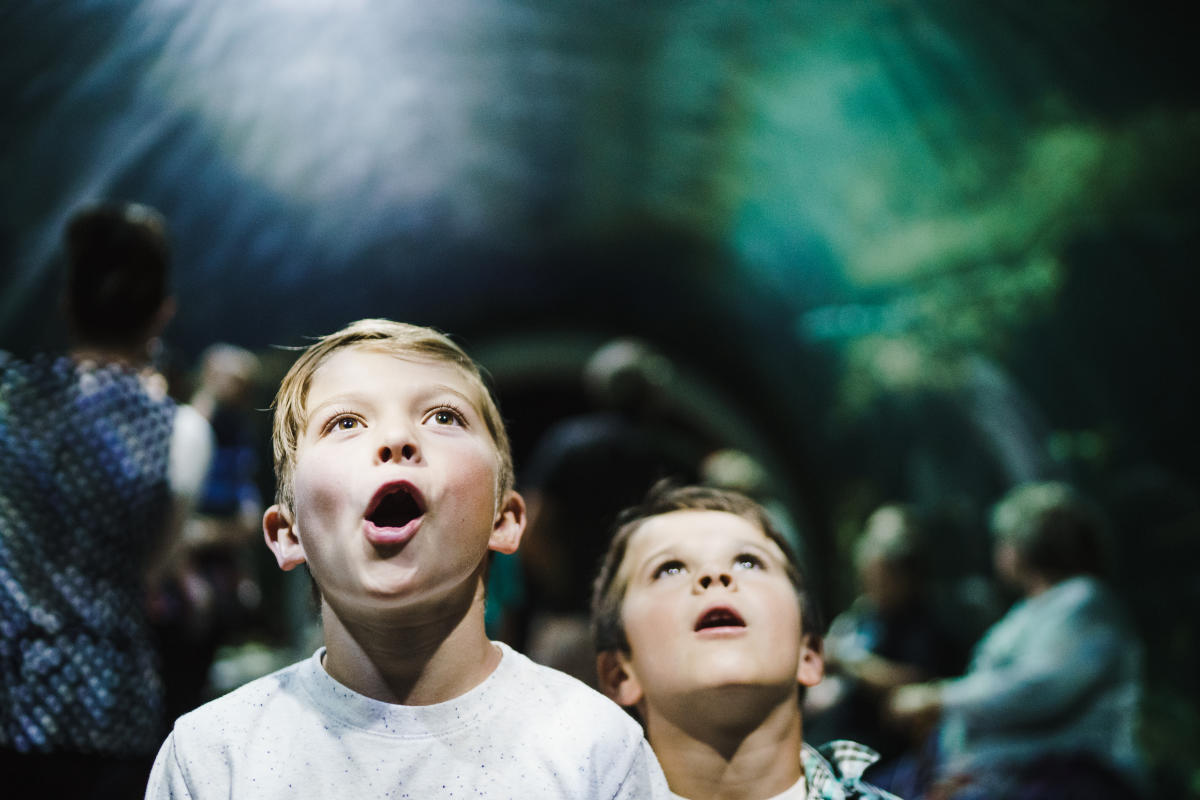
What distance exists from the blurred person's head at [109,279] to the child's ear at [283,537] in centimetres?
84

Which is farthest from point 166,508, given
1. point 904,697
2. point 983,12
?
point 983,12

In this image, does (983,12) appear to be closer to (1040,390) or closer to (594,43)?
(594,43)

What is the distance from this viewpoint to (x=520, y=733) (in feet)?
3.35

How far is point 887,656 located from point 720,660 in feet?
10.4

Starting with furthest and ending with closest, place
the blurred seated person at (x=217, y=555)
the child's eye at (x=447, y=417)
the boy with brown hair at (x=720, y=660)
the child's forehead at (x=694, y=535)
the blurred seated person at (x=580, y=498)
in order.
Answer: the blurred seated person at (x=580, y=498), the blurred seated person at (x=217, y=555), the child's forehead at (x=694, y=535), the boy with brown hair at (x=720, y=660), the child's eye at (x=447, y=417)

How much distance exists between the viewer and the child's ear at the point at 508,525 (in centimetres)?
112

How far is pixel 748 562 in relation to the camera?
1312 mm

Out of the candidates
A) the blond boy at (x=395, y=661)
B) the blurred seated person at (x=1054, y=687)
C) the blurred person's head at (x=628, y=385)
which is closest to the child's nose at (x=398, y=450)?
the blond boy at (x=395, y=661)

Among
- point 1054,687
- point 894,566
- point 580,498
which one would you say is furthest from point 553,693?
point 894,566

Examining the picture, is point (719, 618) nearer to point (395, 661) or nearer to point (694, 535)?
point (694, 535)

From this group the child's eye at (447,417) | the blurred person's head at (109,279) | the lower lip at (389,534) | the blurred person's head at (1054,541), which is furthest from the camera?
the blurred person's head at (1054,541)

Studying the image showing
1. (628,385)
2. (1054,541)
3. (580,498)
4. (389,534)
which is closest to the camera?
(389,534)

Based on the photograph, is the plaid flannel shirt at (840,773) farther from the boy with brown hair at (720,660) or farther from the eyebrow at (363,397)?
the eyebrow at (363,397)

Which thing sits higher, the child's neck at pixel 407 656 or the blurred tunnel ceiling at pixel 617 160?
the blurred tunnel ceiling at pixel 617 160
